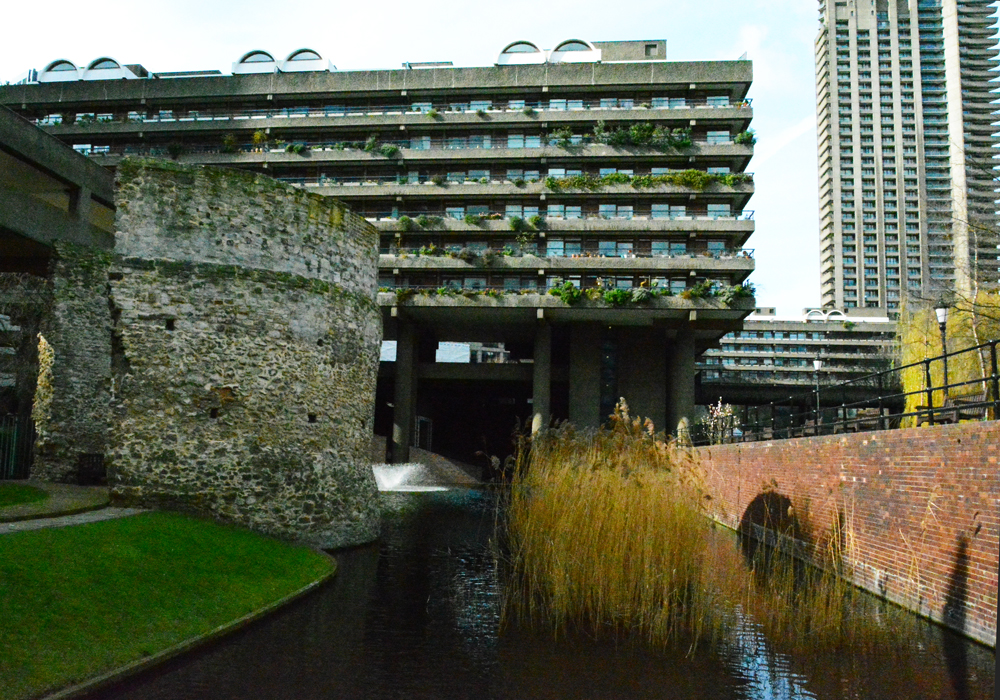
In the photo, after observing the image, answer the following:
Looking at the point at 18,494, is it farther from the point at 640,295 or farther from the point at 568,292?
the point at 640,295

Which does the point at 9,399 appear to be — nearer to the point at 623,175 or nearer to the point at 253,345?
the point at 253,345

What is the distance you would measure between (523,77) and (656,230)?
11831 millimetres

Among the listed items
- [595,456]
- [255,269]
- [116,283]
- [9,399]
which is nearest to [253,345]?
[255,269]

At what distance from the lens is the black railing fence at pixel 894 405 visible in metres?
11.0

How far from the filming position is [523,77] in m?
43.0

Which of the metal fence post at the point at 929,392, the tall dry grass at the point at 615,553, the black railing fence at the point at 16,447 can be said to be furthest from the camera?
the black railing fence at the point at 16,447

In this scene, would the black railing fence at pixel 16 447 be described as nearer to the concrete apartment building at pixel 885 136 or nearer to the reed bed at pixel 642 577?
the reed bed at pixel 642 577

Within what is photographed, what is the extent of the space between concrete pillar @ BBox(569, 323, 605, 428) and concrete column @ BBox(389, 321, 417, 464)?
8.87m

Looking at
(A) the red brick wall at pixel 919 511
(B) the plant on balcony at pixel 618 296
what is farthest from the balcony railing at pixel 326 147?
(A) the red brick wall at pixel 919 511

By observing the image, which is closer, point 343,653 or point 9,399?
point 343,653

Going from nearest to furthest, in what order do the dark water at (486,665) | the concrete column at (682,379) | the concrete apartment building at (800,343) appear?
the dark water at (486,665) → the concrete column at (682,379) → the concrete apartment building at (800,343)

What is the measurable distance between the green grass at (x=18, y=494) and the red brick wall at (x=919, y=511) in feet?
42.3

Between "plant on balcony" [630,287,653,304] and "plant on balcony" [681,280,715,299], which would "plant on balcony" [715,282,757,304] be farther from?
"plant on balcony" [630,287,653,304]

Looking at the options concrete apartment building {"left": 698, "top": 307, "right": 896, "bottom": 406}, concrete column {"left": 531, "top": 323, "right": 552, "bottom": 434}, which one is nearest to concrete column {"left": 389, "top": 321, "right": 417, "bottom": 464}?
concrete column {"left": 531, "top": 323, "right": 552, "bottom": 434}
